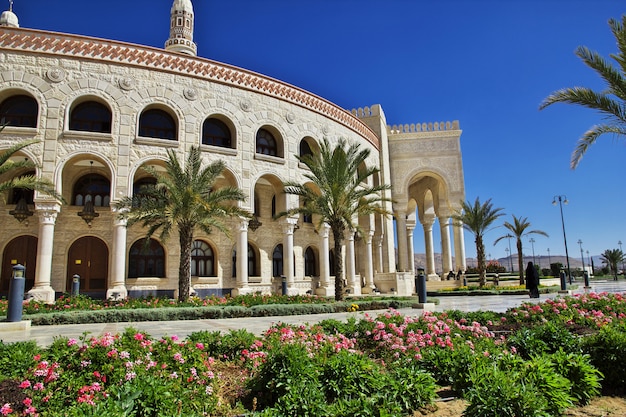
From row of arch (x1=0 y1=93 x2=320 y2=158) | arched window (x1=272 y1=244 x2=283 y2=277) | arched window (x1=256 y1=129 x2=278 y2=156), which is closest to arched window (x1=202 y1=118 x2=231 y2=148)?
row of arch (x1=0 y1=93 x2=320 y2=158)

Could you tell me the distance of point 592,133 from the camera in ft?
46.2

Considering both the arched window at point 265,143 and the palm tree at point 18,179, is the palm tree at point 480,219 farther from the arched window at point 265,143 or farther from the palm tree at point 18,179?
the palm tree at point 18,179

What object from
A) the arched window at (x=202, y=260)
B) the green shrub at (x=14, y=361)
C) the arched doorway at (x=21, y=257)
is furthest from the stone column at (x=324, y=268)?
the green shrub at (x=14, y=361)

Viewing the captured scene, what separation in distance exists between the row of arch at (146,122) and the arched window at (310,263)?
21.8ft

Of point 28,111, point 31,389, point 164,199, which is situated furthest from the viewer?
point 28,111

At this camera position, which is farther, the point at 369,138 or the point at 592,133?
the point at 369,138

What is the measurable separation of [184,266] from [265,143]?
1033cm

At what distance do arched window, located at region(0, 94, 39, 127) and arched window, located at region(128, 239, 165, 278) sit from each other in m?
7.03

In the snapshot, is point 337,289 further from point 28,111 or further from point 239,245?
point 28,111

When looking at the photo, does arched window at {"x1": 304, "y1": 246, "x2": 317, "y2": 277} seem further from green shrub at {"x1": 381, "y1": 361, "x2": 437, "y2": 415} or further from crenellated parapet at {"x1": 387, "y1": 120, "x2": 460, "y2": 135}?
green shrub at {"x1": 381, "y1": 361, "x2": 437, "y2": 415}

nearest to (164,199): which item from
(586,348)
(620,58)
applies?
(586,348)

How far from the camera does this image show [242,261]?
21797mm

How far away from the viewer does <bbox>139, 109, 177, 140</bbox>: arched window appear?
2133 centimetres

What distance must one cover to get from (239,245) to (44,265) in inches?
325
